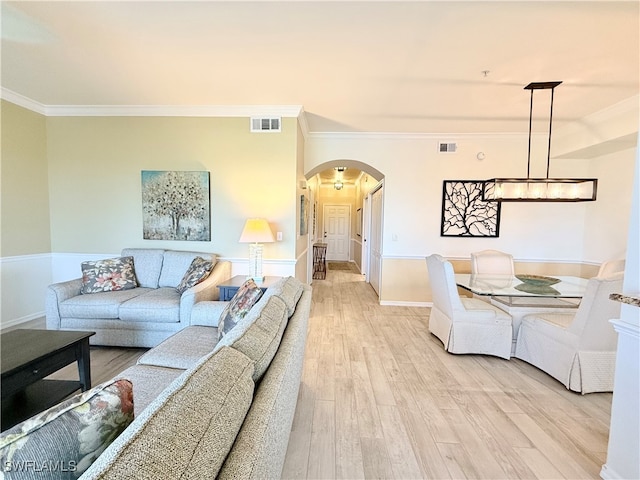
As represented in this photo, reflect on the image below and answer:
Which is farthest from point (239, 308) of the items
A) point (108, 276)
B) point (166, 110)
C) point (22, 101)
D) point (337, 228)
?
point (337, 228)

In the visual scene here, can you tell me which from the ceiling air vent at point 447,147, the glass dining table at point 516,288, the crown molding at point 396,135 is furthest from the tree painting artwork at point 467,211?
the glass dining table at point 516,288

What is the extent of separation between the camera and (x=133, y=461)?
20.8 inches

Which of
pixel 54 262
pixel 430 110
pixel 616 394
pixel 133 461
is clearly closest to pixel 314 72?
pixel 430 110

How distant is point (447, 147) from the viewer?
4508mm

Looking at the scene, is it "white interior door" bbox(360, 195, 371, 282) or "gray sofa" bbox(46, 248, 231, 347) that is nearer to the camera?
"gray sofa" bbox(46, 248, 231, 347)

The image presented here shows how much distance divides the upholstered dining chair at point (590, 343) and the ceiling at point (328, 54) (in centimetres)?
190

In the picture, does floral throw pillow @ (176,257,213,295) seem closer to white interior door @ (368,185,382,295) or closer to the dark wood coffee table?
the dark wood coffee table

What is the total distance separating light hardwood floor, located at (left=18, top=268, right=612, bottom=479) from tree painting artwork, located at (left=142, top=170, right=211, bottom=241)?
1.53 metres

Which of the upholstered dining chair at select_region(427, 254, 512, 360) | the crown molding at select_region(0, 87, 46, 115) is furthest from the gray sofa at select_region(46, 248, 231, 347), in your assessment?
the upholstered dining chair at select_region(427, 254, 512, 360)

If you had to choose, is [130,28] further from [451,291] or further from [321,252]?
[321,252]

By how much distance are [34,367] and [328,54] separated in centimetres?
302

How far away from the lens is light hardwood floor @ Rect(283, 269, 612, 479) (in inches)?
63.2

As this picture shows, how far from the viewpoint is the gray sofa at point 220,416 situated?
55cm

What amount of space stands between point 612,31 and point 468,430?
9.93ft
